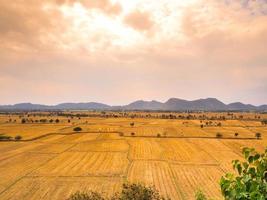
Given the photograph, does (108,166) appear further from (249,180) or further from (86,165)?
(249,180)

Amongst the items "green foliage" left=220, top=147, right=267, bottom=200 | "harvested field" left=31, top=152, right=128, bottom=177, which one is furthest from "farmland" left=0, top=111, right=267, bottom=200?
"green foliage" left=220, top=147, right=267, bottom=200

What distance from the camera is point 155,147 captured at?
81250mm

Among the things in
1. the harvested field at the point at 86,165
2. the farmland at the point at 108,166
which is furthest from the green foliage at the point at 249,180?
the harvested field at the point at 86,165

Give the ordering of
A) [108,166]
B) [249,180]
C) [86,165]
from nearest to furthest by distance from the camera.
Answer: [249,180]
[108,166]
[86,165]

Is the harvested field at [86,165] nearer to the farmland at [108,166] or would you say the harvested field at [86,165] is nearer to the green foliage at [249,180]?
the farmland at [108,166]

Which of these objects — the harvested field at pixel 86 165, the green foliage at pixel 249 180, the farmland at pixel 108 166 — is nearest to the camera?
the green foliage at pixel 249 180

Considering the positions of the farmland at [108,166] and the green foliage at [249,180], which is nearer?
the green foliage at [249,180]

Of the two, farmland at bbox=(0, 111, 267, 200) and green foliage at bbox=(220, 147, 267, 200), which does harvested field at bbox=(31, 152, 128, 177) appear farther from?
green foliage at bbox=(220, 147, 267, 200)

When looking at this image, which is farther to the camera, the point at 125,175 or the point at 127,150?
the point at 127,150

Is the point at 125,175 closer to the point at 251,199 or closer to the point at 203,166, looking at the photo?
the point at 203,166

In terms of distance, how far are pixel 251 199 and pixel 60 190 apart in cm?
3868

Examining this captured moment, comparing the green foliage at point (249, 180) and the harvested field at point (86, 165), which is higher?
the green foliage at point (249, 180)

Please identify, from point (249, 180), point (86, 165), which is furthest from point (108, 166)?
point (249, 180)

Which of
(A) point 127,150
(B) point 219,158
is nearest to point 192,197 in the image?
(B) point 219,158
